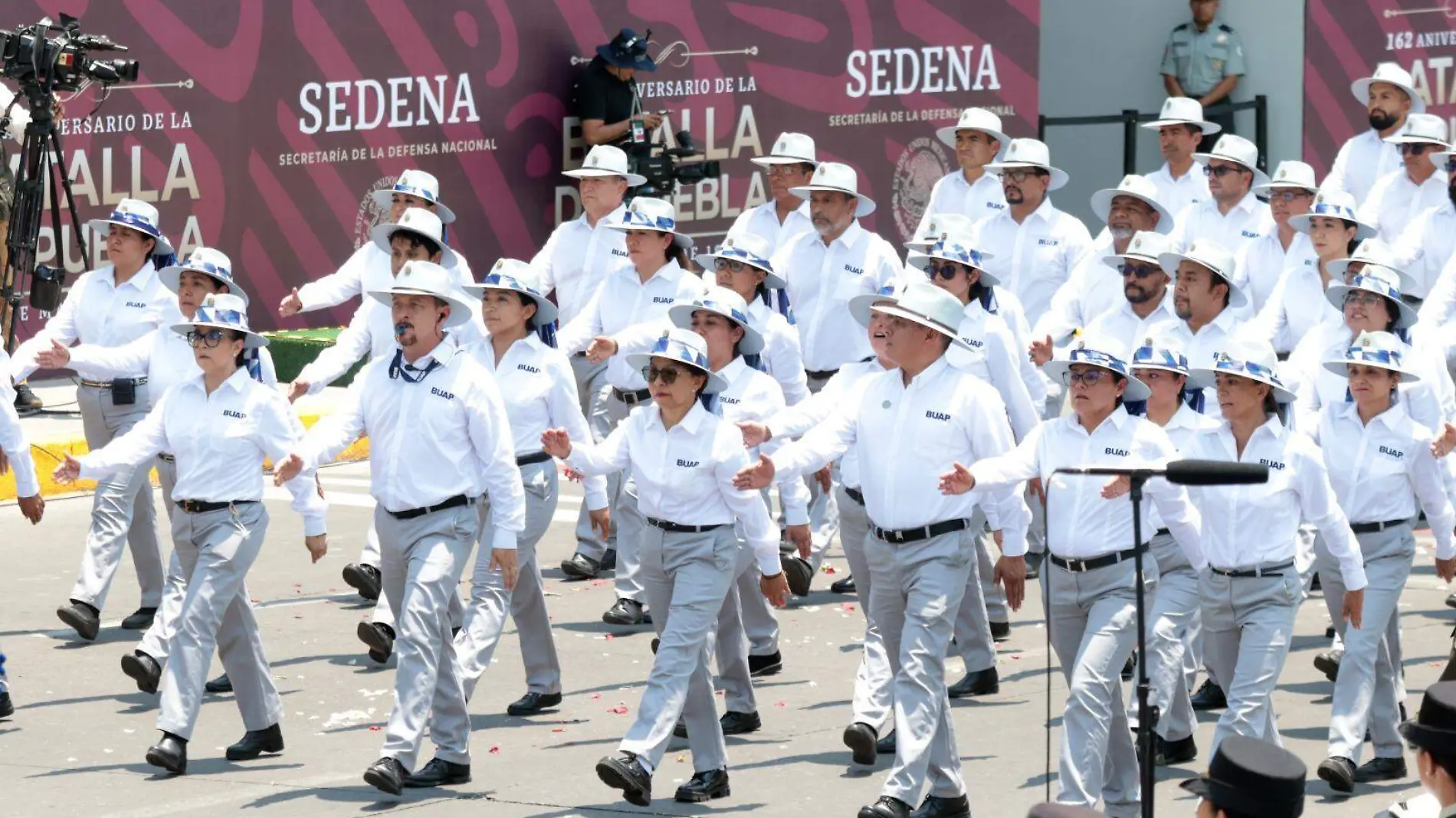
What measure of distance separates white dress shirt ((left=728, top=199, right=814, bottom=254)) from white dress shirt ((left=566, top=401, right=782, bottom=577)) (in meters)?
4.65

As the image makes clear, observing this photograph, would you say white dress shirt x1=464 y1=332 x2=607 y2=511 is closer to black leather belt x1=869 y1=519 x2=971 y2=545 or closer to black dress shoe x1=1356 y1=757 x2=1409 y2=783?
black leather belt x1=869 y1=519 x2=971 y2=545

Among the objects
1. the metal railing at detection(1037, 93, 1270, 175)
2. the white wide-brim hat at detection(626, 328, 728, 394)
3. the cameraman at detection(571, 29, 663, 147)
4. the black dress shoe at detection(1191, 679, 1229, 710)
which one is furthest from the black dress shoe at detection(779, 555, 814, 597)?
the metal railing at detection(1037, 93, 1270, 175)

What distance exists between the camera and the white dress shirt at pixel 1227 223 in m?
15.5

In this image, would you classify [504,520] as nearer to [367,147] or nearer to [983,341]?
[983,341]

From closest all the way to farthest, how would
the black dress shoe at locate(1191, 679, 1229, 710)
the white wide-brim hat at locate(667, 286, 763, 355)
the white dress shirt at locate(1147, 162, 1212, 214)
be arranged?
the white wide-brim hat at locate(667, 286, 763, 355) < the black dress shoe at locate(1191, 679, 1229, 710) < the white dress shirt at locate(1147, 162, 1212, 214)

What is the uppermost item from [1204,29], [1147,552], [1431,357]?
[1204,29]

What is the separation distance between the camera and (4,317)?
16391 millimetres

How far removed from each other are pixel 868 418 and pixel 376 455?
1.98 meters

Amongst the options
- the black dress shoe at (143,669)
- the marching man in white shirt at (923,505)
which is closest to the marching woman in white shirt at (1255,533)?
the marching man in white shirt at (923,505)

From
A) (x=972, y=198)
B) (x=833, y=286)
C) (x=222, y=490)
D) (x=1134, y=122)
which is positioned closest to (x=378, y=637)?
(x=222, y=490)

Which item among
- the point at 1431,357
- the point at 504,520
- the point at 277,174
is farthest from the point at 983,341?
the point at 277,174

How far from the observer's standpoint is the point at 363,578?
526 inches

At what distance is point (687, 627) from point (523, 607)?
1.69 meters

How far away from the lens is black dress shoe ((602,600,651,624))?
1320 centimetres
